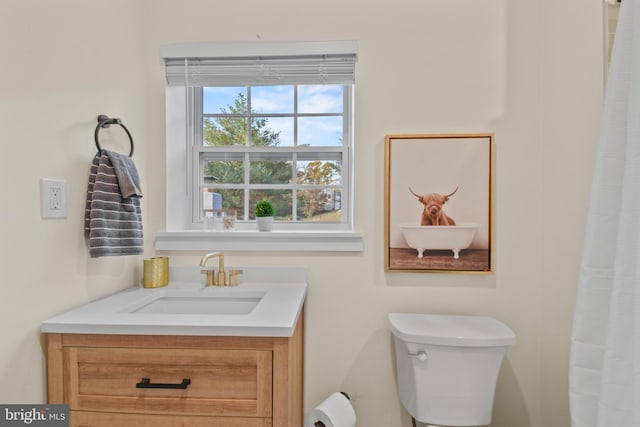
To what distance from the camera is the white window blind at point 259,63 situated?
1539mm

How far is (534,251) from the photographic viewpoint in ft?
5.00

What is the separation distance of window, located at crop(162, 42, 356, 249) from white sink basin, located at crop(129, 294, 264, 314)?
0.40m

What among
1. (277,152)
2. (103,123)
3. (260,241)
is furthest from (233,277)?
(103,123)

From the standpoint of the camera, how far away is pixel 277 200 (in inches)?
68.5

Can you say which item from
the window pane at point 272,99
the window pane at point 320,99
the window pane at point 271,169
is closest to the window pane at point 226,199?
the window pane at point 271,169

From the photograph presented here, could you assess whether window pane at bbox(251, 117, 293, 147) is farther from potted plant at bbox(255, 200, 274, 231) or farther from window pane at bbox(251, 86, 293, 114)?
potted plant at bbox(255, 200, 274, 231)

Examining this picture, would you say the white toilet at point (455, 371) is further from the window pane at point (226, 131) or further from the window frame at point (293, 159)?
the window pane at point (226, 131)

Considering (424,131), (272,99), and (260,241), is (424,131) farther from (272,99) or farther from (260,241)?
(260,241)

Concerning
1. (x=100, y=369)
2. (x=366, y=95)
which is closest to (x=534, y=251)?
(x=366, y=95)

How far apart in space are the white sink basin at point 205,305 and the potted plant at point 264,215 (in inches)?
12.8

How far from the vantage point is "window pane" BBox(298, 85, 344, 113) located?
1.73 meters

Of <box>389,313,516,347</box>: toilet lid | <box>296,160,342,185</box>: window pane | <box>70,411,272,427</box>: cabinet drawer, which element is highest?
<box>296,160,342,185</box>: window pane

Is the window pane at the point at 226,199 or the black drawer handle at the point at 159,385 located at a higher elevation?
the window pane at the point at 226,199

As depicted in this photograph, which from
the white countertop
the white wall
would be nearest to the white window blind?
the white wall
